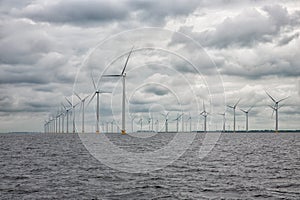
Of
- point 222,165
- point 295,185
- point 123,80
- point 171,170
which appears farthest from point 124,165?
point 123,80

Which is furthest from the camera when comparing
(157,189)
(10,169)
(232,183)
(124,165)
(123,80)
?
(123,80)

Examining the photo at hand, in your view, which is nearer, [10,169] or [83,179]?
[83,179]

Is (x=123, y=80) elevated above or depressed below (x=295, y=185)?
above

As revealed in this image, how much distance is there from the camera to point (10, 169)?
5369cm

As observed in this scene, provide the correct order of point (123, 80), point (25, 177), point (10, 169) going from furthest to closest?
point (123, 80) < point (10, 169) < point (25, 177)

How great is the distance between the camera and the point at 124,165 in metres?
57.2

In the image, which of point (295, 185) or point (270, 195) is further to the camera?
point (295, 185)

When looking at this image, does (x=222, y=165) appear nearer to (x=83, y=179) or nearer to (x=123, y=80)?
(x=83, y=179)

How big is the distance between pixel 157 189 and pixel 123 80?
5561 inches

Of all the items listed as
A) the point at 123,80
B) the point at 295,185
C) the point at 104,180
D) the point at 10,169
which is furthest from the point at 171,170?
the point at 123,80

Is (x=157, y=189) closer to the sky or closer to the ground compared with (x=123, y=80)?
closer to the ground

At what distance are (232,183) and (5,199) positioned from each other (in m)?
20.1

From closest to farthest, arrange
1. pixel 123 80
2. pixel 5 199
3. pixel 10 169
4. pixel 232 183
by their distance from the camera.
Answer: pixel 5 199, pixel 232 183, pixel 10 169, pixel 123 80

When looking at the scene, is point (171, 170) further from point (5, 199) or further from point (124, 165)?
point (5, 199)
